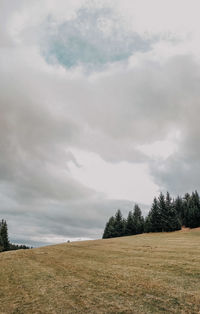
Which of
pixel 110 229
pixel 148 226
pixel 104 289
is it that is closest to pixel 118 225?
pixel 110 229

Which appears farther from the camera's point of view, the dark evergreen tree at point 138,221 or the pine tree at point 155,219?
the dark evergreen tree at point 138,221

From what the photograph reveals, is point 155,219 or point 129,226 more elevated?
point 155,219

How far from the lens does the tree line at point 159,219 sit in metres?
93.9

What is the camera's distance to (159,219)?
94.5 metres

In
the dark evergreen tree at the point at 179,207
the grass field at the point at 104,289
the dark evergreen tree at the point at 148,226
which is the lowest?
the grass field at the point at 104,289

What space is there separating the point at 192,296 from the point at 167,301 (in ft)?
5.50

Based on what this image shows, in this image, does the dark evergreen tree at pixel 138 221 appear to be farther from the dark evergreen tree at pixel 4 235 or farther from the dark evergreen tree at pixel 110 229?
the dark evergreen tree at pixel 4 235

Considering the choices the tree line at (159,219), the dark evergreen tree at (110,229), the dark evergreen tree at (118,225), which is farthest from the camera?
the dark evergreen tree at (110,229)

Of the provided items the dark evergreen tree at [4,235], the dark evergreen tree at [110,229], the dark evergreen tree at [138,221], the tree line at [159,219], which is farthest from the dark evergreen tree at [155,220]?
the dark evergreen tree at [4,235]

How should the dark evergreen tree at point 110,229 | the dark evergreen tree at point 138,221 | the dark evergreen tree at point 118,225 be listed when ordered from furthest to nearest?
the dark evergreen tree at point 110,229 < the dark evergreen tree at point 118,225 < the dark evergreen tree at point 138,221

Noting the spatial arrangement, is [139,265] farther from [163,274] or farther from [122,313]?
[122,313]

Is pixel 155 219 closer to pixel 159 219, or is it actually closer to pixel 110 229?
pixel 159 219

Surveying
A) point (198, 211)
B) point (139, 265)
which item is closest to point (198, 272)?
point (139, 265)

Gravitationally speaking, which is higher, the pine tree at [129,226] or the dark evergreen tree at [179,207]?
the dark evergreen tree at [179,207]
